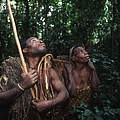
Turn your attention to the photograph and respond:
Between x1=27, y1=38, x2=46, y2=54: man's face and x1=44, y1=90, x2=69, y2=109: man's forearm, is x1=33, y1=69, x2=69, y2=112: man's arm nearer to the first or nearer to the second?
x1=44, y1=90, x2=69, y2=109: man's forearm

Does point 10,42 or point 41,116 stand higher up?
point 10,42

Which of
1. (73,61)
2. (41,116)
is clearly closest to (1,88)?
(41,116)

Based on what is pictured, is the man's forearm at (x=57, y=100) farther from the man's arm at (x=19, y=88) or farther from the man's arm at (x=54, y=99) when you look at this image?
the man's arm at (x=19, y=88)

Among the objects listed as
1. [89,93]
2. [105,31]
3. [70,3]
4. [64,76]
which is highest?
[70,3]

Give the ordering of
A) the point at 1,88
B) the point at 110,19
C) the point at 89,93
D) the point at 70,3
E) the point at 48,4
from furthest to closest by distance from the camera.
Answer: the point at 48,4
the point at 70,3
the point at 110,19
the point at 89,93
the point at 1,88

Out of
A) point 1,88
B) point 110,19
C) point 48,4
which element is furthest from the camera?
point 48,4

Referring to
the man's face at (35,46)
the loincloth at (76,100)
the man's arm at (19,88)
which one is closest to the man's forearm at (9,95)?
the man's arm at (19,88)

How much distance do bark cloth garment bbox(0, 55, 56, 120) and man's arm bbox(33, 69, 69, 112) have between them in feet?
0.23

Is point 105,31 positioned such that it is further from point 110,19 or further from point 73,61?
point 73,61

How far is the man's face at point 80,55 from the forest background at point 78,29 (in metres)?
0.18

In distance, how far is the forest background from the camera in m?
3.40

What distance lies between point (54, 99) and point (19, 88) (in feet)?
1.44

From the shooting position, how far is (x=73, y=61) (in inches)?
131

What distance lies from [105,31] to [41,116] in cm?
245
